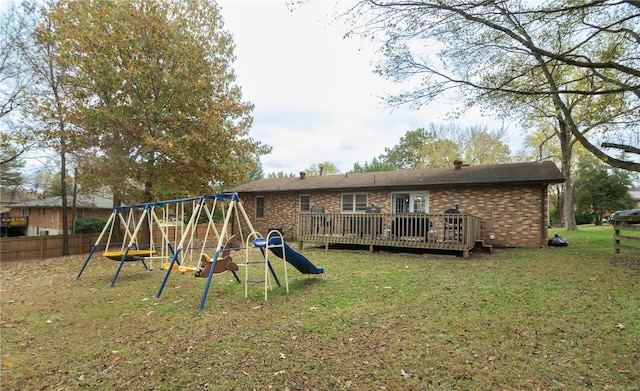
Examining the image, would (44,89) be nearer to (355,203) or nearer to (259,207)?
(259,207)

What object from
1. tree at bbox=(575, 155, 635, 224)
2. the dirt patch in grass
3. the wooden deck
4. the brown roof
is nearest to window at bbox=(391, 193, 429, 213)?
the brown roof

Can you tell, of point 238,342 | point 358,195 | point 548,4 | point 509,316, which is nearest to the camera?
point 238,342

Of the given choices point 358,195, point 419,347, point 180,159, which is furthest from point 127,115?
point 419,347

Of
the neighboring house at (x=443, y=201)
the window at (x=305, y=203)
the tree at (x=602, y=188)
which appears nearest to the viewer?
the neighboring house at (x=443, y=201)

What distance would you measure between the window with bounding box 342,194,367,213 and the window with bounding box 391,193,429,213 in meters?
1.49

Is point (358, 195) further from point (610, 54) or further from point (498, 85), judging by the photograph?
point (610, 54)

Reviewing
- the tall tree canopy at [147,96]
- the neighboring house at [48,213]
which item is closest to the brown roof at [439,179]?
the tall tree canopy at [147,96]

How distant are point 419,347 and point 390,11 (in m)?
6.68

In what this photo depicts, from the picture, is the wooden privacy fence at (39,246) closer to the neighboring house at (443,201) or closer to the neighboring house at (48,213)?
the neighboring house at (443,201)

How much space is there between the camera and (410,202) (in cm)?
1438

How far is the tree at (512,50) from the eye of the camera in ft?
24.1

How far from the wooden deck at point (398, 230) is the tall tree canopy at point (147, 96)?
404cm

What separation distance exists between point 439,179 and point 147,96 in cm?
1176

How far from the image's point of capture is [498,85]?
9.56 meters
